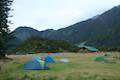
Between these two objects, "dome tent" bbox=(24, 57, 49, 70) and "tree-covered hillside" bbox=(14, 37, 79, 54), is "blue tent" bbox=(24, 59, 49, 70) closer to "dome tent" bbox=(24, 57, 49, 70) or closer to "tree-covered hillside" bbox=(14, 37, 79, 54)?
"dome tent" bbox=(24, 57, 49, 70)

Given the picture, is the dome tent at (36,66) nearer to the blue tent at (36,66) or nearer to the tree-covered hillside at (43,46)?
the blue tent at (36,66)

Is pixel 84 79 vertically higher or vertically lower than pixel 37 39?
lower

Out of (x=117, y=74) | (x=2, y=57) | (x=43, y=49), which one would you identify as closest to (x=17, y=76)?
(x=117, y=74)

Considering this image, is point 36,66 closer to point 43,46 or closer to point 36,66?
point 36,66

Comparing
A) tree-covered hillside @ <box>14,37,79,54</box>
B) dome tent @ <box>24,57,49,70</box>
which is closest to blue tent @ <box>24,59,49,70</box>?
dome tent @ <box>24,57,49,70</box>

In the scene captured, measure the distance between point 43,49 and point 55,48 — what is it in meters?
3.74

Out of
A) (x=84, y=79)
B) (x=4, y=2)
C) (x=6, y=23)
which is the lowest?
(x=84, y=79)

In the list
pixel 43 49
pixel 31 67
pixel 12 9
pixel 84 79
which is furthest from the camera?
pixel 43 49

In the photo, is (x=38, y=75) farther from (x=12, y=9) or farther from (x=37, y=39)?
(x=37, y=39)

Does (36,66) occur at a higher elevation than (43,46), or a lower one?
lower

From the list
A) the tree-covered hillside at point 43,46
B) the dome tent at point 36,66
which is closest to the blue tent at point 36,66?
the dome tent at point 36,66

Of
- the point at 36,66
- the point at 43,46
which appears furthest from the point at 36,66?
the point at 43,46

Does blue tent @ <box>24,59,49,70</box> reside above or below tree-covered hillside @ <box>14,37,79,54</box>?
below

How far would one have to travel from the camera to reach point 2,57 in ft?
185
